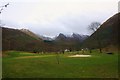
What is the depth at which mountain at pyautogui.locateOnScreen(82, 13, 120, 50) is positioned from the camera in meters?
133

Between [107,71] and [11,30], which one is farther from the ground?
[11,30]

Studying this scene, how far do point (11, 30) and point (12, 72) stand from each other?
493 feet

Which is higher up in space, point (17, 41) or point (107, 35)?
point (107, 35)

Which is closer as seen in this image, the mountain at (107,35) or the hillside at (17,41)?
the mountain at (107,35)

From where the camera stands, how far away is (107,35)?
143875mm

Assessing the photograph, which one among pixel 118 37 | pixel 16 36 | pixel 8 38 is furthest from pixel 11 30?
pixel 118 37

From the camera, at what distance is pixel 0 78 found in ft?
67.6

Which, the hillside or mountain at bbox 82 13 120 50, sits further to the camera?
the hillside

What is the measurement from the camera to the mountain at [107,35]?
133 m

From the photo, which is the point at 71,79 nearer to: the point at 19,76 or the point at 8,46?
the point at 19,76

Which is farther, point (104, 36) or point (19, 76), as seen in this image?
point (104, 36)

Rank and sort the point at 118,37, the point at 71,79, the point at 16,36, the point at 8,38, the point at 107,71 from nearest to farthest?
the point at 71,79, the point at 107,71, the point at 118,37, the point at 8,38, the point at 16,36

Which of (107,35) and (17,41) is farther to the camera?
(17,41)

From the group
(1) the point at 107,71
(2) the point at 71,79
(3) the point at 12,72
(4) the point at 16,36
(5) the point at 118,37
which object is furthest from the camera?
(4) the point at 16,36
